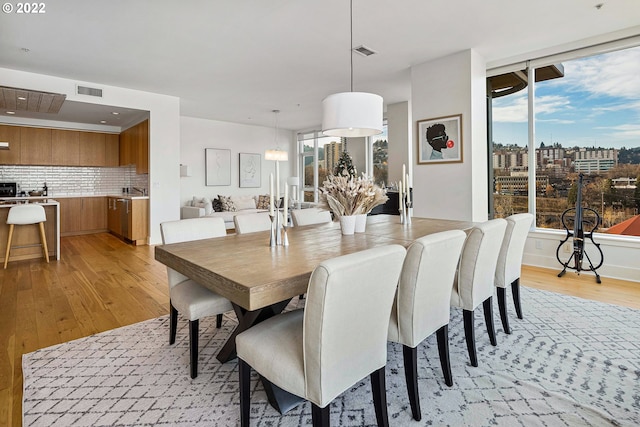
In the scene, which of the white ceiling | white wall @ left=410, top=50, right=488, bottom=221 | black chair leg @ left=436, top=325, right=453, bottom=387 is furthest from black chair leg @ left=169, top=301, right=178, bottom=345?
white wall @ left=410, top=50, right=488, bottom=221

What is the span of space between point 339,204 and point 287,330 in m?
1.15

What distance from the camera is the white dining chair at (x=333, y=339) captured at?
113 cm

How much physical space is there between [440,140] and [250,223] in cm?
281

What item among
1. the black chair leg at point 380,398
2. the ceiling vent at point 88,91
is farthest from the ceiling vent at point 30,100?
the black chair leg at point 380,398

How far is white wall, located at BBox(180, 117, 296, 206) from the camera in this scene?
8.00 metres

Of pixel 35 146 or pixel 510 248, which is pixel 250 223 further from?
pixel 35 146

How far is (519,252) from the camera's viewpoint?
2.56m

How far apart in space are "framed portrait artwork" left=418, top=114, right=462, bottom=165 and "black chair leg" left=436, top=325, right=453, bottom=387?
288cm

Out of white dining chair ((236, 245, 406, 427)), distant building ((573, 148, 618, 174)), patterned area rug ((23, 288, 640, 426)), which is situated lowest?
patterned area rug ((23, 288, 640, 426))

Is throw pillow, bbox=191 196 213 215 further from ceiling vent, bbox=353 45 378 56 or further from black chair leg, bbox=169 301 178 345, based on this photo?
black chair leg, bbox=169 301 178 345

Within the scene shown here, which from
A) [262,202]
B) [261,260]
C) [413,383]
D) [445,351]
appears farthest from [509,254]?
[262,202]

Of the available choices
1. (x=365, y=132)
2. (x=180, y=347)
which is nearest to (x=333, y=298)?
(x=180, y=347)

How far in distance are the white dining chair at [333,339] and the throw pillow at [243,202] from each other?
6.86m

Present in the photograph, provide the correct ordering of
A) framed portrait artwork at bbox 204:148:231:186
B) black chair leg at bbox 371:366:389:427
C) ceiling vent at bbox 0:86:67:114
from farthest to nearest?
framed portrait artwork at bbox 204:148:231:186
ceiling vent at bbox 0:86:67:114
black chair leg at bbox 371:366:389:427
